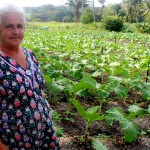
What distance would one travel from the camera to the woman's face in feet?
6.67

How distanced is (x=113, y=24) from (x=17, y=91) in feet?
112

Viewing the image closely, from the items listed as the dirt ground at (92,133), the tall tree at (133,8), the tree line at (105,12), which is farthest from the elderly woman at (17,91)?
the tall tree at (133,8)

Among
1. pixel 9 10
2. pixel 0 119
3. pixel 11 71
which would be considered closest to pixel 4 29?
pixel 9 10

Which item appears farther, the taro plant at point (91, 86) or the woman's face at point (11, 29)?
the taro plant at point (91, 86)

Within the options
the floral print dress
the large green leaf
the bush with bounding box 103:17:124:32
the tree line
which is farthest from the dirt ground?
the bush with bounding box 103:17:124:32

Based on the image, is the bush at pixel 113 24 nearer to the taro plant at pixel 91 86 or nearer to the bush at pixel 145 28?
the bush at pixel 145 28

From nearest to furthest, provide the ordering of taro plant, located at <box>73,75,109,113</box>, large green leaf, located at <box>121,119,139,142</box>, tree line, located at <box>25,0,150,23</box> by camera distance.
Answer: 1. large green leaf, located at <box>121,119,139,142</box>
2. taro plant, located at <box>73,75,109,113</box>
3. tree line, located at <box>25,0,150,23</box>

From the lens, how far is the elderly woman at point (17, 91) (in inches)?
Result: 78.7

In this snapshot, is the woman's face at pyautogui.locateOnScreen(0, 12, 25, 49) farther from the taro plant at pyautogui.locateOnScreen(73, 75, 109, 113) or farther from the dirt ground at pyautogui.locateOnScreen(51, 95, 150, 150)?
the taro plant at pyautogui.locateOnScreen(73, 75, 109, 113)

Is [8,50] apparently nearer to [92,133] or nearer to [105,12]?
[92,133]

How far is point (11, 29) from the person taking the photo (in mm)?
2059

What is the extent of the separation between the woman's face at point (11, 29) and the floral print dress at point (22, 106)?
0.31 ft

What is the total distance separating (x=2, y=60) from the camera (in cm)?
199

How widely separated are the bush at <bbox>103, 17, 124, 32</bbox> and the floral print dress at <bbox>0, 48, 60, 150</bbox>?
3360cm
